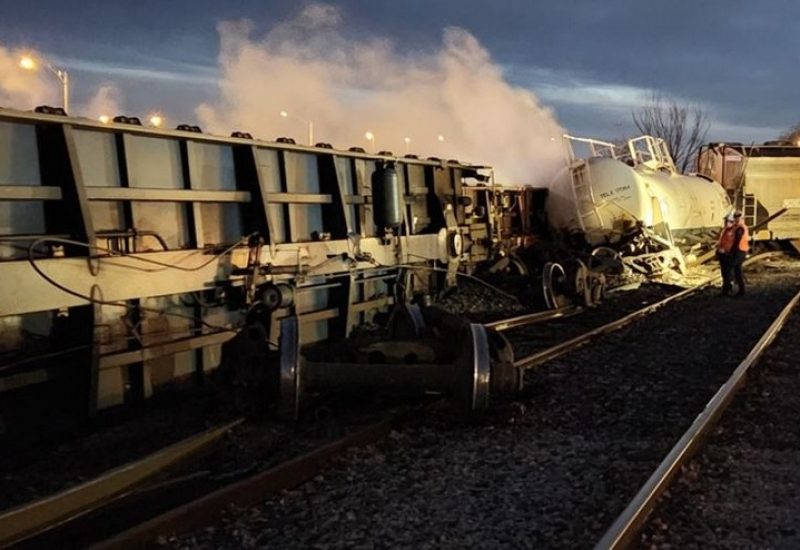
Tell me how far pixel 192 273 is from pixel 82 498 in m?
2.96

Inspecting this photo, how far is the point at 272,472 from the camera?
4656 mm

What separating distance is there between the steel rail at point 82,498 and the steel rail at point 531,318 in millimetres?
5326

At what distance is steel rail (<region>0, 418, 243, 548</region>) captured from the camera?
4.00m

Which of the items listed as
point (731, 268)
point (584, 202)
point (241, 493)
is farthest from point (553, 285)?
point (241, 493)

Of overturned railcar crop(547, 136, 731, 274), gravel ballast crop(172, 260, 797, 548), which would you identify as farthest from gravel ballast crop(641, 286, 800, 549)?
overturned railcar crop(547, 136, 731, 274)

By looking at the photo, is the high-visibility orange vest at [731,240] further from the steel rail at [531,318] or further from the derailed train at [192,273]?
the derailed train at [192,273]

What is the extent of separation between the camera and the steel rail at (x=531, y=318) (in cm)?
1038

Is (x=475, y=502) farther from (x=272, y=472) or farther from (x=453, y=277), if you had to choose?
(x=453, y=277)

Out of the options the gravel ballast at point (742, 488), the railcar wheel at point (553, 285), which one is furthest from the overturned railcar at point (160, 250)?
the railcar wheel at point (553, 285)

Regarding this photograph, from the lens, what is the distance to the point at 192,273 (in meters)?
7.06

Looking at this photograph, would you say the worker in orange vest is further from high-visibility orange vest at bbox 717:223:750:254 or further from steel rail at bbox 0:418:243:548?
steel rail at bbox 0:418:243:548

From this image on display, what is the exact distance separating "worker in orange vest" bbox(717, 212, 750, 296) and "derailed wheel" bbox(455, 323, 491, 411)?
10659 mm

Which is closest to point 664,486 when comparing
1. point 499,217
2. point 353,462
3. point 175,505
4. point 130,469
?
point 353,462

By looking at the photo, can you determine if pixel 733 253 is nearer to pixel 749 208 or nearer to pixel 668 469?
pixel 749 208
